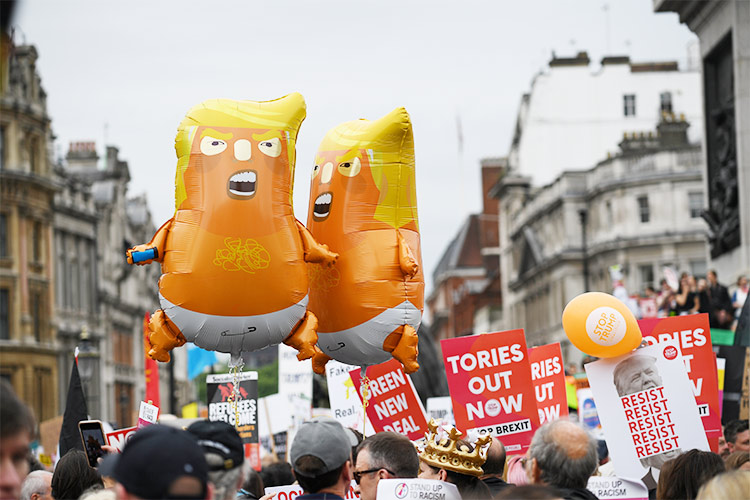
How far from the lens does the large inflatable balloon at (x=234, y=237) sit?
27.6ft

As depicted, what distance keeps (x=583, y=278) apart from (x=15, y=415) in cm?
6544

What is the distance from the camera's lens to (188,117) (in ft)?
28.0

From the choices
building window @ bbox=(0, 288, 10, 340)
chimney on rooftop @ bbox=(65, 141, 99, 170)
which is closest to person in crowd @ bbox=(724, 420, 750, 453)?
building window @ bbox=(0, 288, 10, 340)

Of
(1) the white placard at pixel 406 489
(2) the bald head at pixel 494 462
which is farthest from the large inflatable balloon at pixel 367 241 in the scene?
(1) the white placard at pixel 406 489

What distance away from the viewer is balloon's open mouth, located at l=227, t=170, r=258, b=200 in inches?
331

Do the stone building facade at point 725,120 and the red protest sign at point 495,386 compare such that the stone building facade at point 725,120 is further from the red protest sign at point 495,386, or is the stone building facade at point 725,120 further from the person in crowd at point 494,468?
the person in crowd at point 494,468

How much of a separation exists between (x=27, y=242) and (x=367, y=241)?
→ 169 feet

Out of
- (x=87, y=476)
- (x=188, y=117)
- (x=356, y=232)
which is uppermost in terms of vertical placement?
(x=188, y=117)

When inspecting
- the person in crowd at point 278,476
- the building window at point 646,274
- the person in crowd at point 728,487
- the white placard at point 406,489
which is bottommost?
the person in crowd at point 278,476

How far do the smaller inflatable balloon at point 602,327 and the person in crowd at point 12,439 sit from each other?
492 cm

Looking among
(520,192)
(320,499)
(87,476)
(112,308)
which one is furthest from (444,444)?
(520,192)

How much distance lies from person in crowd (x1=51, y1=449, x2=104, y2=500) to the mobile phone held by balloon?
26 centimetres

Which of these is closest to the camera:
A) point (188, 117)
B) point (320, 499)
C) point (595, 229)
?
point (320, 499)

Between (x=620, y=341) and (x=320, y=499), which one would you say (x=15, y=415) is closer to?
(x=320, y=499)
